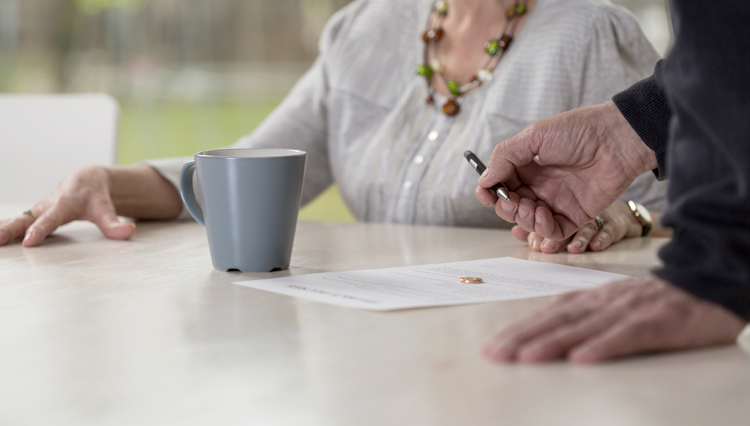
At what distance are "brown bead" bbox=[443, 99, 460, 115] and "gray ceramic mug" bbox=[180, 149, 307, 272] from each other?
59 centimetres

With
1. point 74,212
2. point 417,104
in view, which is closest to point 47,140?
point 74,212

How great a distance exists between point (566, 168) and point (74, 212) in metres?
0.66

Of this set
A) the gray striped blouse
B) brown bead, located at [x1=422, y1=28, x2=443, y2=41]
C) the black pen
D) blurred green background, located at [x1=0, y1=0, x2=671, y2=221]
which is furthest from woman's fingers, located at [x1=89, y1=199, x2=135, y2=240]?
blurred green background, located at [x1=0, y1=0, x2=671, y2=221]

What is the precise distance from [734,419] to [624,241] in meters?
0.57

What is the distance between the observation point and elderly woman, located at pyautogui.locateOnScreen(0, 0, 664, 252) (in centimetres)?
113

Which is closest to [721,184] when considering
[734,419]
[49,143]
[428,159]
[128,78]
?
[734,419]

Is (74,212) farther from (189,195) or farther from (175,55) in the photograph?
(175,55)

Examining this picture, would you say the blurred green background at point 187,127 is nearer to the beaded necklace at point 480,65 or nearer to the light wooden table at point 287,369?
the beaded necklace at point 480,65

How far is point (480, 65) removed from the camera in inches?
50.3

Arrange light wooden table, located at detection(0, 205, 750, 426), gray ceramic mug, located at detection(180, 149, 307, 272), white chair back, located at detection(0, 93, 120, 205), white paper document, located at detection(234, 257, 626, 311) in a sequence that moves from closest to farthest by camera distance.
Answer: light wooden table, located at detection(0, 205, 750, 426)
white paper document, located at detection(234, 257, 626, 311)
gray ceramic mug, located at detection(180, 149, 307, 272)
white chair back, located at detection(0, 93, 120, 205)

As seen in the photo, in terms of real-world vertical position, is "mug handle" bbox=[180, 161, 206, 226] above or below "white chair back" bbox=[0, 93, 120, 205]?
above

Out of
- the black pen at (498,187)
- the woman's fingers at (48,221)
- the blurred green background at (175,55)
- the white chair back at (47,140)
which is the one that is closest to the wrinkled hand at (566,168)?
the black pen at (498,187)

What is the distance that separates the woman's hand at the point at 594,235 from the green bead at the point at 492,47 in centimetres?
47

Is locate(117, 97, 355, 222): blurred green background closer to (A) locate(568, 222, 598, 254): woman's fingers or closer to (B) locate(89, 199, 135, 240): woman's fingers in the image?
(B) locate(89, 199, 135, 240): woman's fingers
